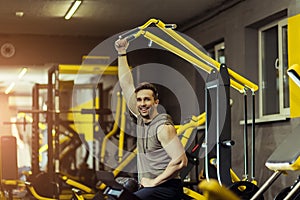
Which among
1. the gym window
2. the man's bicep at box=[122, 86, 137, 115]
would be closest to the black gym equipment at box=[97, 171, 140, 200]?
the man's bicep at box=[122, 86, 137, 115]

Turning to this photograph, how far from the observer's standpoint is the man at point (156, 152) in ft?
10.9

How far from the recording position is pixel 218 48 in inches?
282

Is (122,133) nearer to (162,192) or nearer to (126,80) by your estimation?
(126,80)

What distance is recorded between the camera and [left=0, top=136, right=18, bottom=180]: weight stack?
6.05 m

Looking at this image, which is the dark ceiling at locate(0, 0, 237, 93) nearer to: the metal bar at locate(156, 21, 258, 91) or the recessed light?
the recessed light

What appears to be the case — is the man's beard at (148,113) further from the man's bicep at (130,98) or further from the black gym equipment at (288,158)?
the black gym equipment at (288,158)

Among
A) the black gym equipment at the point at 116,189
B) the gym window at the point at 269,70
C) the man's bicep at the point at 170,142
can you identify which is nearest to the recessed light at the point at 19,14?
the gym window at the point at 269,70

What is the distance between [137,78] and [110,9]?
5.91ft

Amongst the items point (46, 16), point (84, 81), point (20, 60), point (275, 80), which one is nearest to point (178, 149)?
point (275, 80)

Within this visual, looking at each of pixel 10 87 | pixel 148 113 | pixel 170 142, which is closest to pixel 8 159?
pixel 148 113

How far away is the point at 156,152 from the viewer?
3.41m

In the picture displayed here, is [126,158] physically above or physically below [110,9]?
below

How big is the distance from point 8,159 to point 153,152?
2996mm

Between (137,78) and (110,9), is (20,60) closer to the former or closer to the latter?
(137,78)
